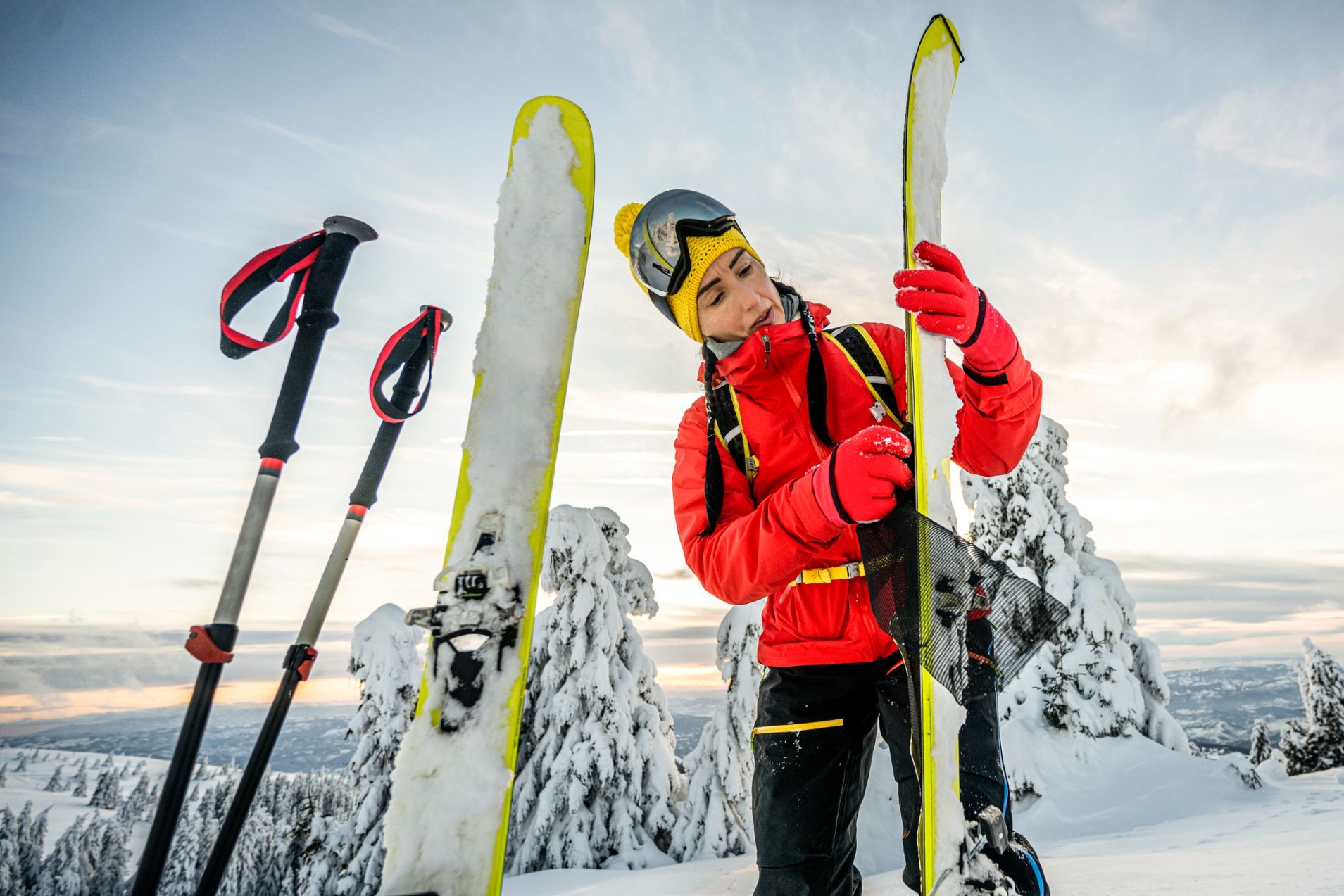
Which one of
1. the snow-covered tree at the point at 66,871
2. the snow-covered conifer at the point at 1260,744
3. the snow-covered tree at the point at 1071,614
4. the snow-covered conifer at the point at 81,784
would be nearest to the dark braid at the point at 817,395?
the snow-covered tree at the point at 1071,614

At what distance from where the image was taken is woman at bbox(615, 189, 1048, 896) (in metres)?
1.74

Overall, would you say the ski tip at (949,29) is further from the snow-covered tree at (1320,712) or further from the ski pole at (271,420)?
the snow-covered tree at (1320,712)

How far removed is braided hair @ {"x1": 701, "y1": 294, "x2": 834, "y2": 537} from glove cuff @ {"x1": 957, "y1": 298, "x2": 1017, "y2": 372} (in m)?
0.46

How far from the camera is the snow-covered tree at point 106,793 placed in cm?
2481

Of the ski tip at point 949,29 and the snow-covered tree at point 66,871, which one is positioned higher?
the ski tip at point 949,29

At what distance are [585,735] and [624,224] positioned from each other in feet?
38.2

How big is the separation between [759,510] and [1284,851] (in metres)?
7.16

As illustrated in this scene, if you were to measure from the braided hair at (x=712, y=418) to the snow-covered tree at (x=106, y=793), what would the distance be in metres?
33.3

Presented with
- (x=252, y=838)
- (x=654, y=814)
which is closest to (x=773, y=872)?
(x=654, y=814)

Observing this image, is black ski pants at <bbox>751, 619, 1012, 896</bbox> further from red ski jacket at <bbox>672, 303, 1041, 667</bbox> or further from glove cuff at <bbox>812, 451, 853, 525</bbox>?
glove cuff at <bbox>812, 451, 853, 525</bbox>

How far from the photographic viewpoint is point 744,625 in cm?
1229

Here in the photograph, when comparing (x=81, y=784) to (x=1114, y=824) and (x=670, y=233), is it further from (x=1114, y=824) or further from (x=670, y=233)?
(x=670, y=233)

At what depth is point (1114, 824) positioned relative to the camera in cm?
1087

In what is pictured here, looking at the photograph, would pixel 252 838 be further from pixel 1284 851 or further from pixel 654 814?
pixel 1284 851
